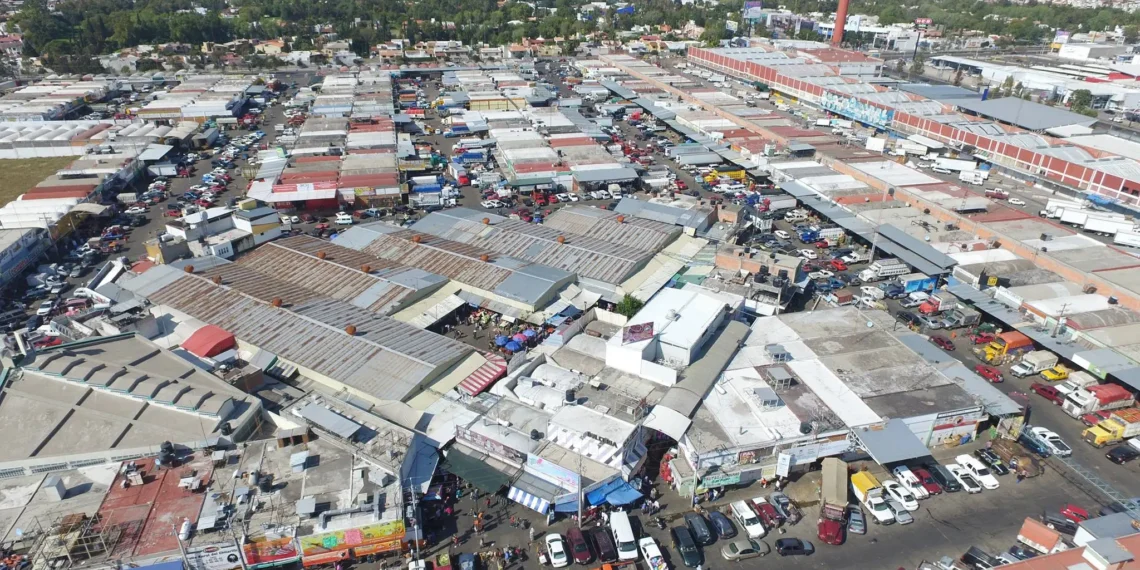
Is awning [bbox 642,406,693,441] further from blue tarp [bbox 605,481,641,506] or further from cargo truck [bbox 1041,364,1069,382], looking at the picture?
cargo truck [bbox 1041,364,1069,382]

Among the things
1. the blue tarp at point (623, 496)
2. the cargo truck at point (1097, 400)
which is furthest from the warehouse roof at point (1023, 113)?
the blue tarp at point (623, 496)

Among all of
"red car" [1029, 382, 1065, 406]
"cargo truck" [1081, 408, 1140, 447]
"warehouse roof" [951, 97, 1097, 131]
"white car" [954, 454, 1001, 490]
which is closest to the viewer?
"white car" [954, 454, 1001, 490]

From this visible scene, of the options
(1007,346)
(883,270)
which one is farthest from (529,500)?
(883,270)

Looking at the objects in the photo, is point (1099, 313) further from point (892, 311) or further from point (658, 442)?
point (658, 442)

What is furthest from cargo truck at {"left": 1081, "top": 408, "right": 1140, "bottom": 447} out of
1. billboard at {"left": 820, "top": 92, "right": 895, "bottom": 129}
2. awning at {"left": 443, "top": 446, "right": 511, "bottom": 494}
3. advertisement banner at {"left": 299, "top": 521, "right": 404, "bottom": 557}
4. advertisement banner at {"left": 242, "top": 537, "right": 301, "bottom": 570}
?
billboard at {"left": 820, "top": 92, "right": 895, "bottom": 129}

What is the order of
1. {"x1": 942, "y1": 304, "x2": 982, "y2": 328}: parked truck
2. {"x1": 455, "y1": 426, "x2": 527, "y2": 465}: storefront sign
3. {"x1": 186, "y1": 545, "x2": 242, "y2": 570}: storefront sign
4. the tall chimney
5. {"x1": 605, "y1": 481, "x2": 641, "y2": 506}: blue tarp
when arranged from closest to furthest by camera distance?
{"x1": 186, "y1": 545, "x2": 242, "y2": 570}: storefront sign
{"x1": 605, "y1": 481, "x2": 641, "y2": 506}: blue tarp
{"x1": 455, "y1": 426, "x2": 527, "y2": 465}: storefront sign
{"x1": 942, "y1": 304, "x2": 982, "y2": 328}: parked truck
the tall chimney
